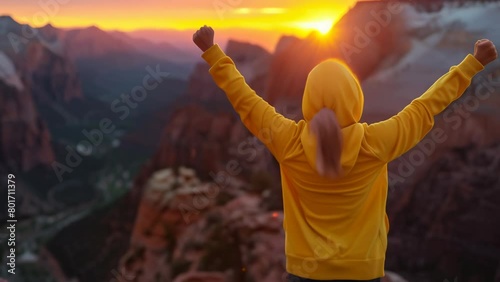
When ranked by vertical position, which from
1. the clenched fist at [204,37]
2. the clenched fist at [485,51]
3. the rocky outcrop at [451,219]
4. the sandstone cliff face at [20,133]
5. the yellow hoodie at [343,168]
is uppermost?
the sandstone cliff face at [20,133]

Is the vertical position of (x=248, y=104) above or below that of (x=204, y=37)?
below

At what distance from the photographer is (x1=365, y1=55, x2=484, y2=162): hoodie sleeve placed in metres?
1.00

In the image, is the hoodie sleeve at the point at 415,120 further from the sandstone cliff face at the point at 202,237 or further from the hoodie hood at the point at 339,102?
the sandstone cliff face at the point at 202,237

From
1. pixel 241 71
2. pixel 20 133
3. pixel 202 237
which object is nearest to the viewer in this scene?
pixel 202 237

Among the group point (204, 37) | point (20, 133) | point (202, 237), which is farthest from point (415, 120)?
point (20, 133)

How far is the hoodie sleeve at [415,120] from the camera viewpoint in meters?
1.00

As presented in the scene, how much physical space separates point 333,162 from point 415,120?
19 cm

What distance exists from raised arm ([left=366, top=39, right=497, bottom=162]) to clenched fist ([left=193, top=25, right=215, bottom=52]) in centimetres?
33

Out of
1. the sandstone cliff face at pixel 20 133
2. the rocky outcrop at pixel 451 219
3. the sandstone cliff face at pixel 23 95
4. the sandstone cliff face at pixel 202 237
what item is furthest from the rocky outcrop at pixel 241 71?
the sandstone cliff face at pixel 20 133

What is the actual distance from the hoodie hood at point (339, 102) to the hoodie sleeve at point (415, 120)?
39 millimetres

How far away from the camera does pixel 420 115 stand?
104 centimetres

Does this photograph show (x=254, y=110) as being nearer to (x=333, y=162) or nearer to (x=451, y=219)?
(x=333, y=162)

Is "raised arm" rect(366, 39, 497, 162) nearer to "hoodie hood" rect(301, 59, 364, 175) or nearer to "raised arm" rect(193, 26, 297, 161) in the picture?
"hoodie hood" rect(301, 59, 364, 175)

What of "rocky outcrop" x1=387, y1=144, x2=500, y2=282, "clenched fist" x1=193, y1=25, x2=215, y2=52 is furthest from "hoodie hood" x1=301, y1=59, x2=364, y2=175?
"rocky outcrop" x1=387, y1=144, x2=500, y2=282
